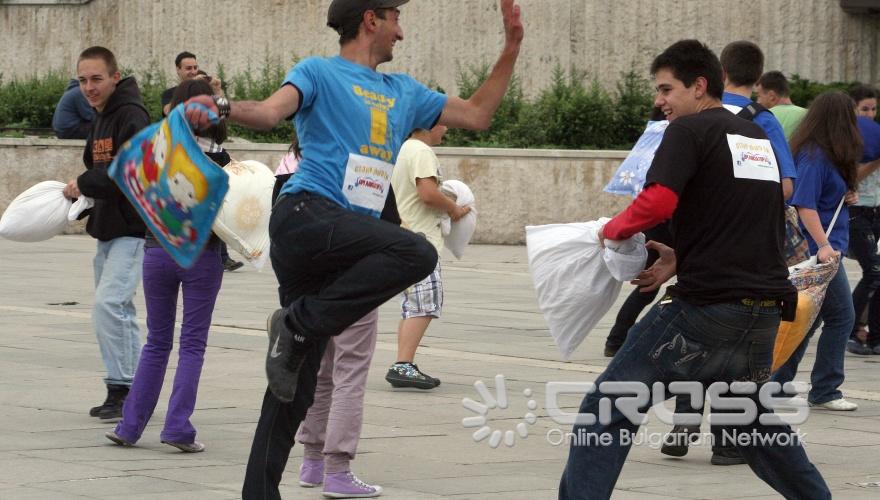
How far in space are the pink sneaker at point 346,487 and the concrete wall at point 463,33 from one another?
16.0 metres

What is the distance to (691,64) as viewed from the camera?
17.6ft

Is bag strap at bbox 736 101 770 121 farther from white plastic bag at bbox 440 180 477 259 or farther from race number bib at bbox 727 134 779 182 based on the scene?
white plastic bag at bbox 440 180 477 259

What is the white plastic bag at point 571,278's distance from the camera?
5.51 m

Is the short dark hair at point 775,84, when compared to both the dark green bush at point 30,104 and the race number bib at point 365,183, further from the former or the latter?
the dark green bush at point 30,104

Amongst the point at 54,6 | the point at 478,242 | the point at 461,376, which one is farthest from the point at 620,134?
the point at 461,376

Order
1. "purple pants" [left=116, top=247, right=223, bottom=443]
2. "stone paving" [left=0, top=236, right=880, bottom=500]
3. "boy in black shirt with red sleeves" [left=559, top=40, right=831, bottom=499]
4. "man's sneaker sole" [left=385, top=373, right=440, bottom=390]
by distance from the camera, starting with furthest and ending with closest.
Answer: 1. "man's sneaker sole" [left=385, top=373, right=440, bottom=390]
2. "purple pants" [left=116, top=247, right=223, bottom=443]
3. "stone paving" [left=0, top=236, right=880, bottom=500]
4. "boy in black shirt with red sleeves" [left=559, top=40, right=831, bottom=499]

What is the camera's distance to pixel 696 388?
17.7ft

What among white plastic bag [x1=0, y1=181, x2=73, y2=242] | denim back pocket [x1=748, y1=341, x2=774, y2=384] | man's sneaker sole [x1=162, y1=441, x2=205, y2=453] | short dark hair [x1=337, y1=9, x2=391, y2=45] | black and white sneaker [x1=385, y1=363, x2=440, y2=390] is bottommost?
black and white sneaker [x1=385, y1=363, x2=440, y2=390]

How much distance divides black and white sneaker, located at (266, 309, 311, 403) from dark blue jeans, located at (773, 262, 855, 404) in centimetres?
403

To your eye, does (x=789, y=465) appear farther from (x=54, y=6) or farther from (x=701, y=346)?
(x=54, y=6)

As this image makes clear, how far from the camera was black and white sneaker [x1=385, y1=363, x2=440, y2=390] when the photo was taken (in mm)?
8859

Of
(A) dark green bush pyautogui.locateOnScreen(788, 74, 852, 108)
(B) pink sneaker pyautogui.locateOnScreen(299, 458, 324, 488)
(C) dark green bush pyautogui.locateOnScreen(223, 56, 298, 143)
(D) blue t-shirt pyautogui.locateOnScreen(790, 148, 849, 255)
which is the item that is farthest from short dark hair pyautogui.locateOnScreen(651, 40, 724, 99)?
(C) dark green bush pyautogui.locateOnScreen(223, 56, 298, 143)

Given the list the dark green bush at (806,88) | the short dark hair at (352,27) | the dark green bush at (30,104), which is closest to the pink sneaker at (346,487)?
the short dark hair at (352,27)

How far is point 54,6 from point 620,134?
32.6 feet
